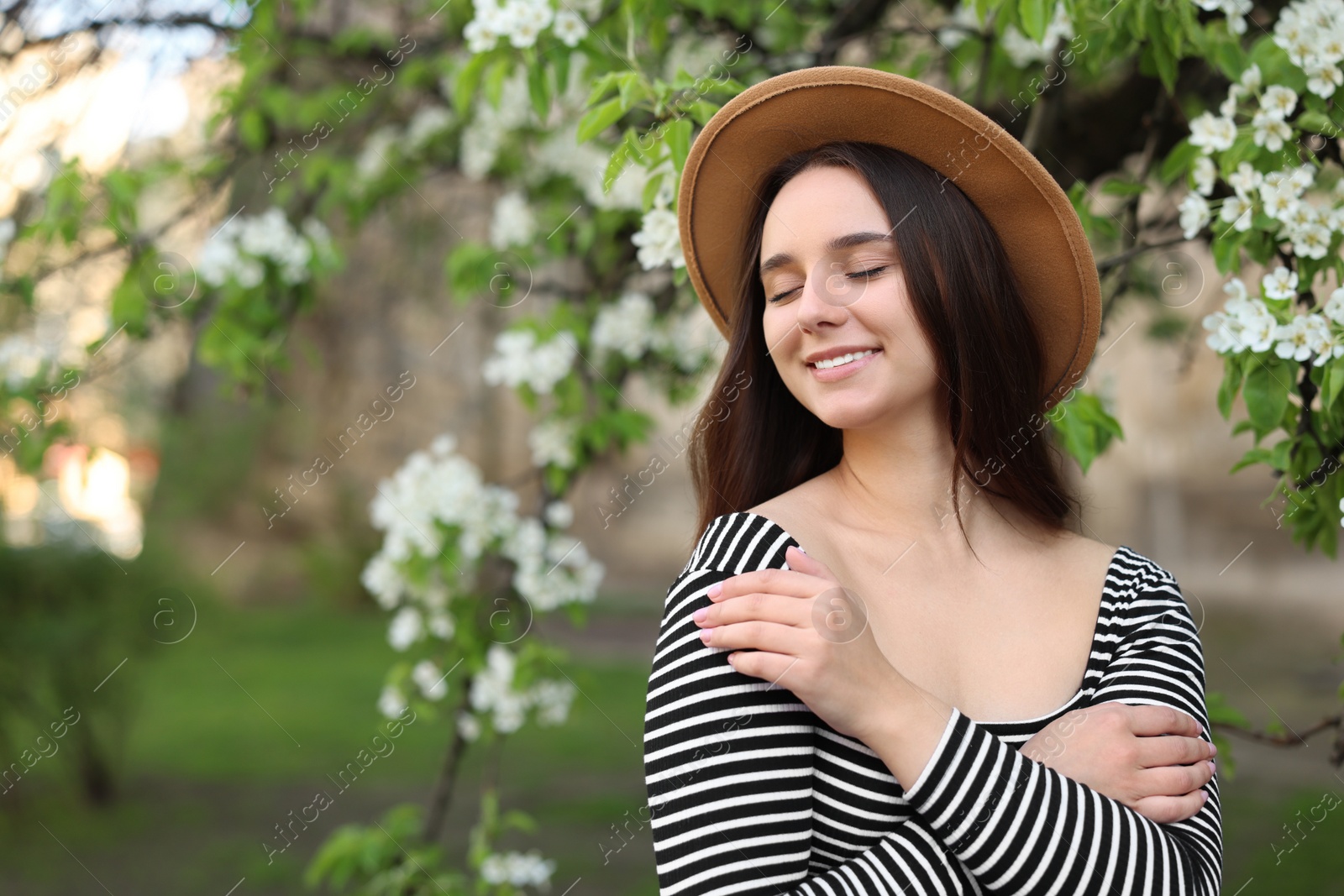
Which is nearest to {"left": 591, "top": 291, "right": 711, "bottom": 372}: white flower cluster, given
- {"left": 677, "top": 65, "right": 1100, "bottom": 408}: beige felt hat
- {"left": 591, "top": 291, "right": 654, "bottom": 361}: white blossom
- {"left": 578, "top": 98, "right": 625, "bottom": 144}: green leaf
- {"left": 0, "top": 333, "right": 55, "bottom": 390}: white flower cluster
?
{"left": 591, "top": 291, "right": 654, "bottom": 361}: white blossom

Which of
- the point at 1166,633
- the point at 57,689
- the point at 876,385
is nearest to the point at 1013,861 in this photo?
the point at 1166,633

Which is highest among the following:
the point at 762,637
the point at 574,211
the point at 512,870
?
the point at 574,211

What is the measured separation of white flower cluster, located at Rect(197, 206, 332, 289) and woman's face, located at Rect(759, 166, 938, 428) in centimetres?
199

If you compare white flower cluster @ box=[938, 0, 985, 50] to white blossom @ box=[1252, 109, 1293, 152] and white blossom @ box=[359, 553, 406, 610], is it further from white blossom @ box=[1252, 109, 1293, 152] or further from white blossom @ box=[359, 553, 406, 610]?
white blossom @ box=[359, 553, 406, 610]

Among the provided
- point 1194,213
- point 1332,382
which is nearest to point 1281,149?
point 1194,213

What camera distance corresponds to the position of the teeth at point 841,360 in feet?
4.24

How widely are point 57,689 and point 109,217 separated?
325 cm

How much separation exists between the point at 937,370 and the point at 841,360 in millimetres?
130

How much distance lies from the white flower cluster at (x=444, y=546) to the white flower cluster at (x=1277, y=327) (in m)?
1.55

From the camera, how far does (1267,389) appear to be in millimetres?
1630

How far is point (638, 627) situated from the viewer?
378 inches

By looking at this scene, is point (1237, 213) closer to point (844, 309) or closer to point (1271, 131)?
point (1271, 131)

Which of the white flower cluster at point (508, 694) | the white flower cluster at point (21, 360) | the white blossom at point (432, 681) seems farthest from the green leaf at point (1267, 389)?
the white flower cluster at point (21, 360)

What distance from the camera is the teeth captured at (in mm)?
1292
